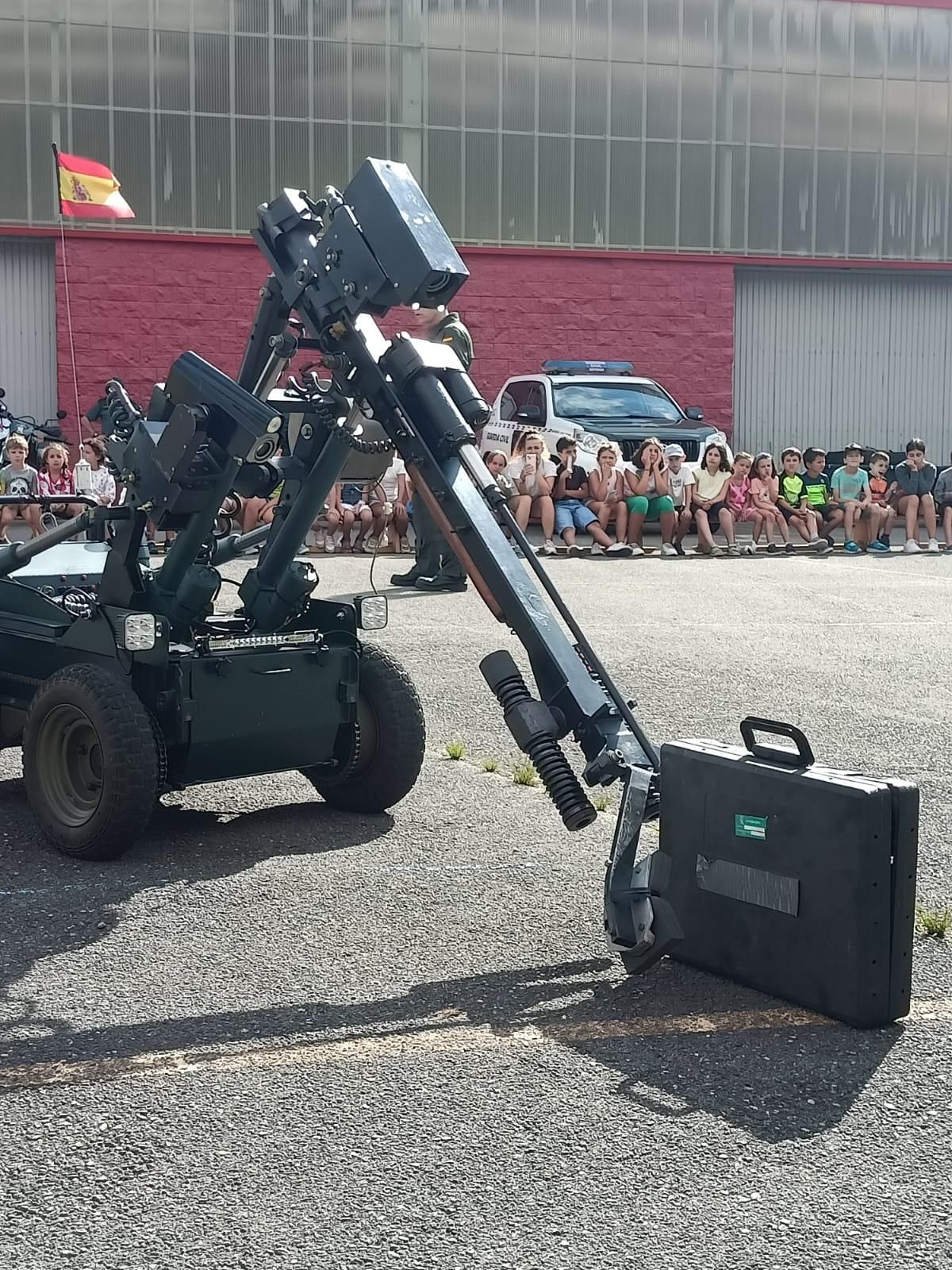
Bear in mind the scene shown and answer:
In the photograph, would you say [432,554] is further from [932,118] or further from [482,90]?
[932,118]

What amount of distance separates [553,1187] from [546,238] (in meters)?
24.0

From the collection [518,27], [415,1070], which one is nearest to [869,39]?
[518,27]

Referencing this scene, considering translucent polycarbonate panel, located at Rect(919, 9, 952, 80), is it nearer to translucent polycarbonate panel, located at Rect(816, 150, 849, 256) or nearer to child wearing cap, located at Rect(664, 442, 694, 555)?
translucent polycarbonate panel, located at Rect(816, 150, 849, 256)

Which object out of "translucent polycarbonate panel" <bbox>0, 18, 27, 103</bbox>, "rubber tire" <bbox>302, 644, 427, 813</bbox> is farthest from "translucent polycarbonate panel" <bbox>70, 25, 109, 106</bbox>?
"rubber tire" <bbox>302, 644, 427, 813</bbox>

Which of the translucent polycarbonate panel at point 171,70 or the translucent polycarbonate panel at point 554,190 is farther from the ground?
the translucent polycarbonate panel at point 171,70

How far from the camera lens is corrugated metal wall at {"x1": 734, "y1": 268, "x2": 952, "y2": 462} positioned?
91.9 feet

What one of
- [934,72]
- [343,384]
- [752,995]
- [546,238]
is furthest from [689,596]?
[934,72]

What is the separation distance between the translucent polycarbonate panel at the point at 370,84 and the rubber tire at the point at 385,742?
20415 mm

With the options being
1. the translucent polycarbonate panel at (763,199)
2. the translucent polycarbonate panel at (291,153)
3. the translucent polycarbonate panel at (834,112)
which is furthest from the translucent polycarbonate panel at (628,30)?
the translucent polycarbonate panel at (291,153)

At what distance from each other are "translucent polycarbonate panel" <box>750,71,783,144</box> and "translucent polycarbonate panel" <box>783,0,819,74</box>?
1.40ft

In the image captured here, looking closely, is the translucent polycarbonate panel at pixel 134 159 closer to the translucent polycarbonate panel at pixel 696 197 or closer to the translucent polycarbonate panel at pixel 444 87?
the translucent polycarbonate panel at pixel 444 87

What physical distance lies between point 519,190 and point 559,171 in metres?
0.75

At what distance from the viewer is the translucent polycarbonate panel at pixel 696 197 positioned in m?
27.1

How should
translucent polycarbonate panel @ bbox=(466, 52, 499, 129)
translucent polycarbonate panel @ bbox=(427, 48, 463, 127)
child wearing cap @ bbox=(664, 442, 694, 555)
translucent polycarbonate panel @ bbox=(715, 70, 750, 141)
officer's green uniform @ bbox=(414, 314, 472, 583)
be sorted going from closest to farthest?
1. officer's green uniform @ bbox=(414, 314, 472, 583)
2. child wearing cap @ bbox=(664, 442, 694, 555)
3. translucent polycarbonate panel @ bbox=(427, 48, 463, 127)
4. translucent polycarbonate panel @ bbox=(466, 52, 499, 129)
5. translucent polycarbonate panel @ bbox=(715, 70, 750, 141)
